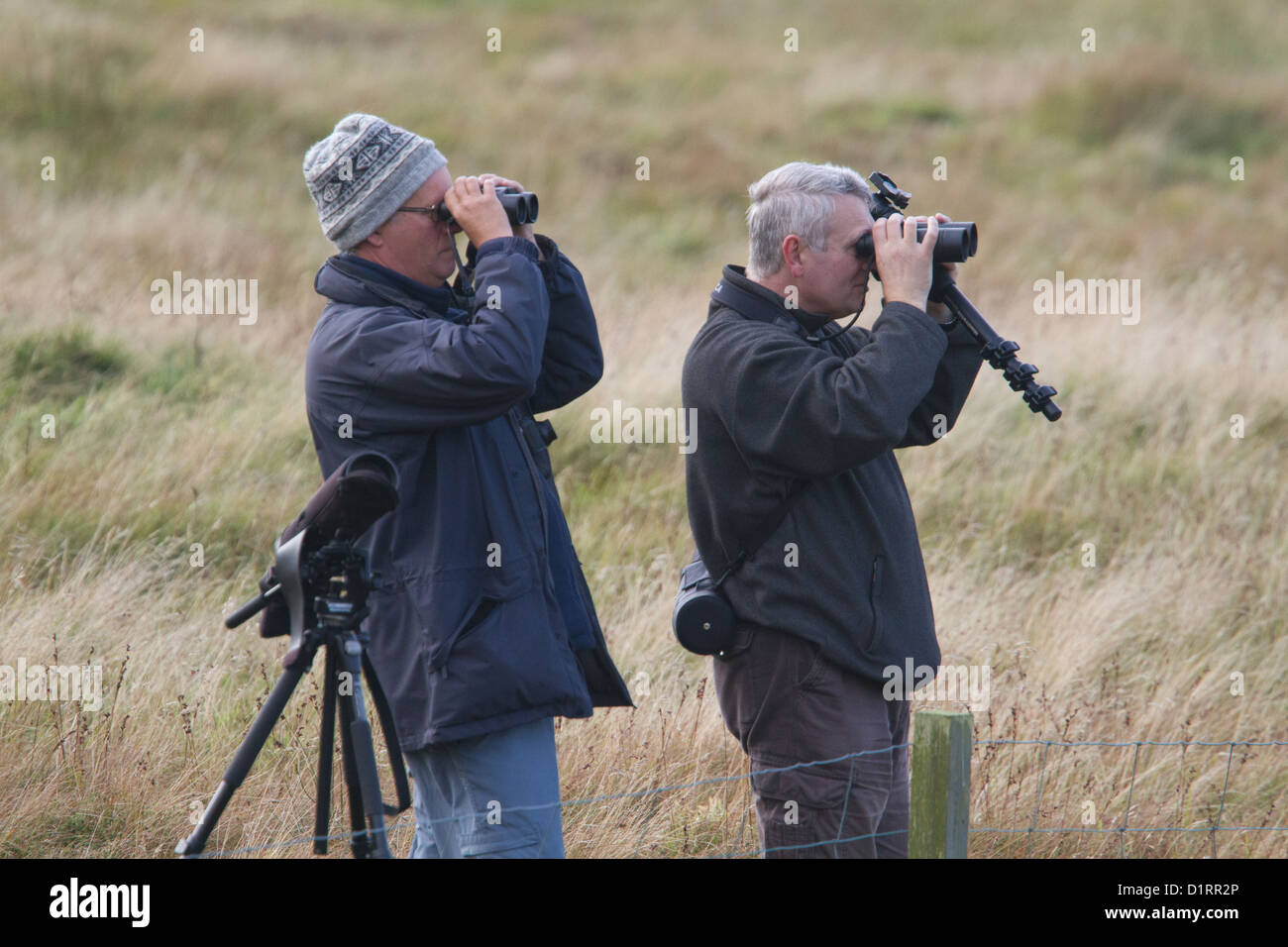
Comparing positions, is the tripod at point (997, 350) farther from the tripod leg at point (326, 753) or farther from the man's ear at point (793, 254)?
the tripod leg at point (326, 753)

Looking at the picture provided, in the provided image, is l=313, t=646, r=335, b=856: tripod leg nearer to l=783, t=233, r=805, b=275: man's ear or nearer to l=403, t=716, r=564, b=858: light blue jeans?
l=403, t=716, r=564, b=858: light blue jeans

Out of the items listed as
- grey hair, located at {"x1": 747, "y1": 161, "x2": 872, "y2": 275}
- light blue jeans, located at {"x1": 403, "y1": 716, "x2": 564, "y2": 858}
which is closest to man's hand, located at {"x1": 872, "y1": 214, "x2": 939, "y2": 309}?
grey hair, located at {"x1": 747, "y1": 161, "x2": 872, "y2": 275}

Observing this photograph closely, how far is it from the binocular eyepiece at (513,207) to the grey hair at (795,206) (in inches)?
19.1

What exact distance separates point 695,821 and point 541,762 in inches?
56.6

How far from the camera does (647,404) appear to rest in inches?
290

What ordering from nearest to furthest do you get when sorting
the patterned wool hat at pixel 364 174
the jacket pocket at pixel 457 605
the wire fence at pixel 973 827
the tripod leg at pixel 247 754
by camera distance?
the tripod leg at pixel 247 754
the jacket pocket at pixel 457 605
the patterned wool hat at pixel 364 174
the wire fence at pixel 973 827

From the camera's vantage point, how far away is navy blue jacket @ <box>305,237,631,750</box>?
2604 mm

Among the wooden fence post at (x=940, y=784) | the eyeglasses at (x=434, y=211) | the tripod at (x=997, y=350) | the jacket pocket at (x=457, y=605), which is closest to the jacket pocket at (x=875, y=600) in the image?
the wooden fence post at (x=940, y=784)

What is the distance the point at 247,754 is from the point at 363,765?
199 mm

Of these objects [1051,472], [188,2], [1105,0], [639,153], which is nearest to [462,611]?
[1051,472]

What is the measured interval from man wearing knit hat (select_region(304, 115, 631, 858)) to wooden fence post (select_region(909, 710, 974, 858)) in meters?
0.65

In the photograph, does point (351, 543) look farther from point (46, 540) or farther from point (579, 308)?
point (46, 540)

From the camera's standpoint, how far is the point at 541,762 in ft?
8.87

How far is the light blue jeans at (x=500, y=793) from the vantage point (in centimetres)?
264
